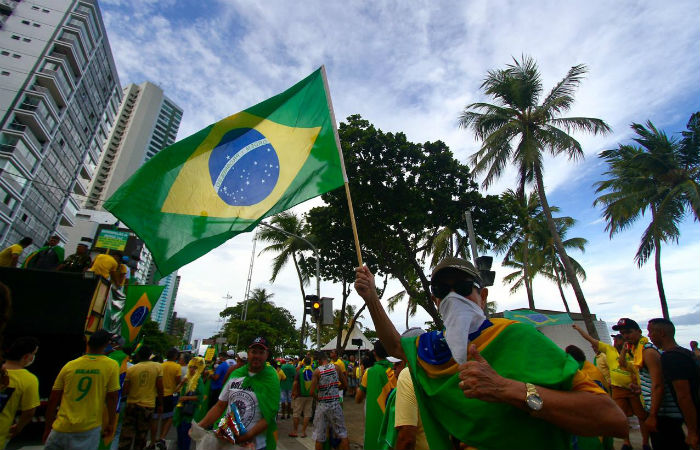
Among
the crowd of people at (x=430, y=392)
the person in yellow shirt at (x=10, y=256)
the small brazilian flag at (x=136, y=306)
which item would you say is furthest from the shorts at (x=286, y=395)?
the person in yellow shirt at (x=10, y=256)

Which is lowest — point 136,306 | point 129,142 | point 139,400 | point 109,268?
point 139,400

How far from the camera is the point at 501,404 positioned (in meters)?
1.44

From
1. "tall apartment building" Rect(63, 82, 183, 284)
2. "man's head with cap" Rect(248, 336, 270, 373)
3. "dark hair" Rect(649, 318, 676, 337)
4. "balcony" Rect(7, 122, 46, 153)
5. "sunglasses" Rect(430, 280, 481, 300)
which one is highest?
"tall apartment building" Rect(63, 82, 183, 284)

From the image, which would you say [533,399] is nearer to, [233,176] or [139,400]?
[233,176]

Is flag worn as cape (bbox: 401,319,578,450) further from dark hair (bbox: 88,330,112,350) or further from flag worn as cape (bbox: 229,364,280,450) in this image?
dark hair (bbox: 88,330,112,350)

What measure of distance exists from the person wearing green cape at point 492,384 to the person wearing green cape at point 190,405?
662 cm

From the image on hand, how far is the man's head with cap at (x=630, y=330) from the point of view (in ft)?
16.2

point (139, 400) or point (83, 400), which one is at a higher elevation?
point (83, 400)

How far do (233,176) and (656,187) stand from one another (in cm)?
2086

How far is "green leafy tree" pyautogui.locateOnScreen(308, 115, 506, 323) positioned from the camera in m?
14.5

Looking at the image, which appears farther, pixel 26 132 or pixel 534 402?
pixel 26 132

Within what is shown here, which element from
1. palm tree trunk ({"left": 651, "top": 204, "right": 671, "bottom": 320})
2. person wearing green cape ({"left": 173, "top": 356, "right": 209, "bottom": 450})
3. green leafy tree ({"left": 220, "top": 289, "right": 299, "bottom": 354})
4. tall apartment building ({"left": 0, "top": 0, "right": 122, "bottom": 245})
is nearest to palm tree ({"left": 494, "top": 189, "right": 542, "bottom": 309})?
palm tree trunk ({"left": 651, "top": 204, "right": 671, "bottom": 320})

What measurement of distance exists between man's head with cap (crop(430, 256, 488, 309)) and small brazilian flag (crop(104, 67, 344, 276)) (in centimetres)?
212

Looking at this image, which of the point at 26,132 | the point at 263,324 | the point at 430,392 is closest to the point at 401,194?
the point at 430,392
